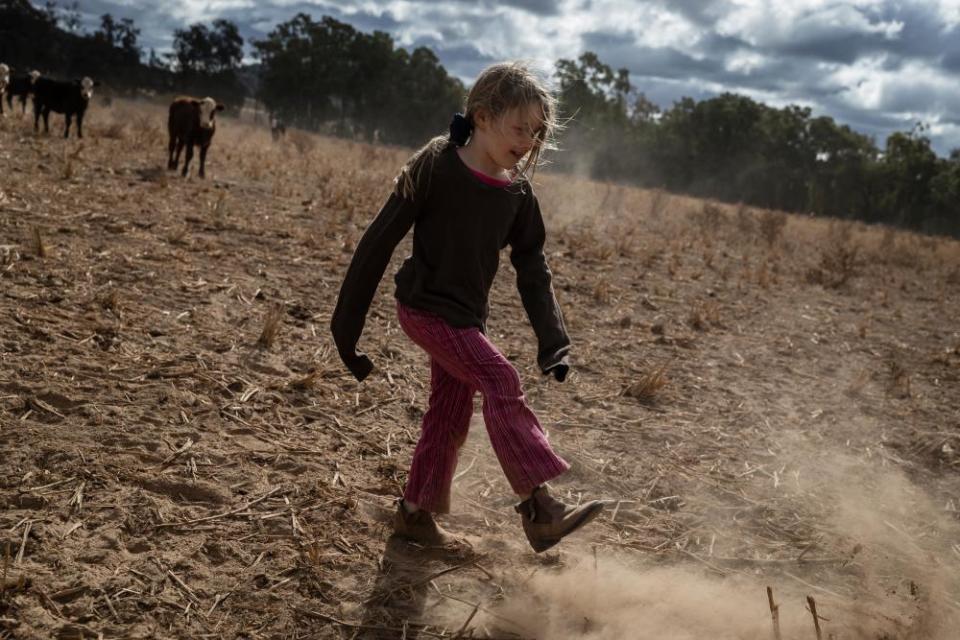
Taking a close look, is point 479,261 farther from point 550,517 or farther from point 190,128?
point 190,128

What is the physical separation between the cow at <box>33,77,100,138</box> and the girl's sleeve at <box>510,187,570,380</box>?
1360 centimetres

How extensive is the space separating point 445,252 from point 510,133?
1.37ft

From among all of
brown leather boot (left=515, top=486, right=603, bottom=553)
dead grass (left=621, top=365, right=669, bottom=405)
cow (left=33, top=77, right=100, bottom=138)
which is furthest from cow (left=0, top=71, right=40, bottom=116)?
brown leather boot (left=515, top=486, right=603, bottom=553)

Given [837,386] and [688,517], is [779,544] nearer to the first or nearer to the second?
[688,517]

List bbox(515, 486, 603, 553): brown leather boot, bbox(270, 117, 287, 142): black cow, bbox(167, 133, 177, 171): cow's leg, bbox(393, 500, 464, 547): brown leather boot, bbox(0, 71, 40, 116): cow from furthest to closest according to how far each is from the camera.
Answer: bbox(270, 117, 287, 142): black cow
bbox(0, 71, 40, 116): cow
bbox(167, 133, 177, 171): cow's leg
bbox(393, 500, 464, 547): brown leather boot
bbox(515, 486, 603, 553): brown leather boot

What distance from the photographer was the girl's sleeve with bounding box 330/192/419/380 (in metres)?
2.54

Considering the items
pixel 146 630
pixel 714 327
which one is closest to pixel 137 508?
pixel 146 630

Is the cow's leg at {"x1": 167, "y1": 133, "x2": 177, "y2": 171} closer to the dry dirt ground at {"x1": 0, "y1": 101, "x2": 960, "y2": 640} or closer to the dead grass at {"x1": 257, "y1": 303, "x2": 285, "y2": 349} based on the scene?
the dry dirt ground at {"x1": 0, "y1": 101, "x2": 960, "y2": 640}

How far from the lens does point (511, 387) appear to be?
8.23ft

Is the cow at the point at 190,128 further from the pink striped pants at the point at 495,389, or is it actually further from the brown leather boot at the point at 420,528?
the pink striped pants at the point at 495,389

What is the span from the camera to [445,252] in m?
2.54

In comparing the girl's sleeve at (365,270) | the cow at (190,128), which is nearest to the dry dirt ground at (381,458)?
the girl's sleeve at (365,270)

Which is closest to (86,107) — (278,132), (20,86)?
(20,86)

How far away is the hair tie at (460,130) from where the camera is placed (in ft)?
8.18
